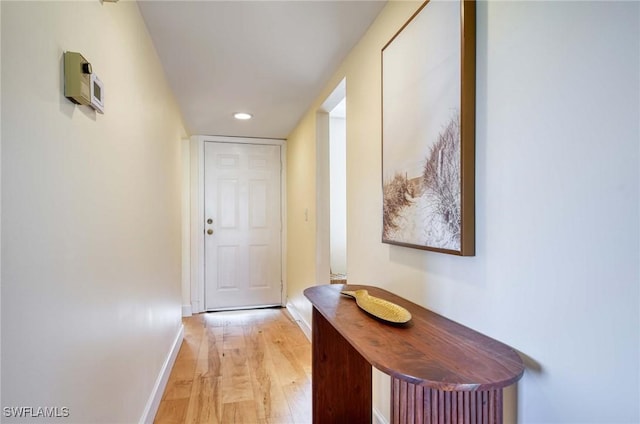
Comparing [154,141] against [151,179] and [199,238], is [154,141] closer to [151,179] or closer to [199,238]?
[151,179]

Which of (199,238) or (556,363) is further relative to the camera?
(199,238)

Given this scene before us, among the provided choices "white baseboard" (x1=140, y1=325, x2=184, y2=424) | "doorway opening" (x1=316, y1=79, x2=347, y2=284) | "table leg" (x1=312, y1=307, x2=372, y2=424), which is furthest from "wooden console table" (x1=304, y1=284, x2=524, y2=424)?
"doorway opening" (x1=316, y1=79, x2=347, y2=284)

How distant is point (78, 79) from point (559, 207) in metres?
1.23

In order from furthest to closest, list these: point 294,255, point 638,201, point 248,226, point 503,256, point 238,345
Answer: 1. point 248,226
2. point 294,255
3. point 238,345
4. point 503,256
5. point 638,201

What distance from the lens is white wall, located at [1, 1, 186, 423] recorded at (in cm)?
65

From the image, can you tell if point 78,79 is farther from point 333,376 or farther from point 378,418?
point 378,418

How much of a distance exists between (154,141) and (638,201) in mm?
2013

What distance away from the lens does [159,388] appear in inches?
75.4

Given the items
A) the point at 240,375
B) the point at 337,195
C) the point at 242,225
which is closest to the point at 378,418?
the point at 240,375

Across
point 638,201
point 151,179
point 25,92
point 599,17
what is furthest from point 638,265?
point 151,179

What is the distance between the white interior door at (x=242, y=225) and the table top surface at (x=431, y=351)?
113 inches

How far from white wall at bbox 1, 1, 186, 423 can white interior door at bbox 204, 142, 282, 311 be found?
2.13 meters

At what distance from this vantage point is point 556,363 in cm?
77

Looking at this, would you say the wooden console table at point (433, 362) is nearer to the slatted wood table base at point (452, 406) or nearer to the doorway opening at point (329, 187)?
the slatted wood table base at point (452, 406)
